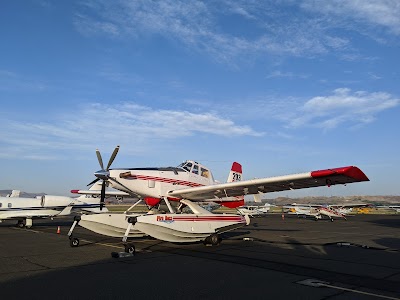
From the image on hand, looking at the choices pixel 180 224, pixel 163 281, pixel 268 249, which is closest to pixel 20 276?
pixel 163 281

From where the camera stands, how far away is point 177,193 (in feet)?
47.1

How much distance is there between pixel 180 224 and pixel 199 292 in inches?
260

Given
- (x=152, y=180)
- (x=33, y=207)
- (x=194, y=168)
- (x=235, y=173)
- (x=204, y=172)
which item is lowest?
(x=33, y=207)

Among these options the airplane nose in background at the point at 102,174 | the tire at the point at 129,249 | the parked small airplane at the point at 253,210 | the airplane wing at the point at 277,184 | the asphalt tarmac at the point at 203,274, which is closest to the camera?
the asphalt tarmac at the point at 203,274

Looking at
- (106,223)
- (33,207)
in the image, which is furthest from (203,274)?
(33,207)

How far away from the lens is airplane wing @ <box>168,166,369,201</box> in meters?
11.1

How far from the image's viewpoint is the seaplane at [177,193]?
1223cm

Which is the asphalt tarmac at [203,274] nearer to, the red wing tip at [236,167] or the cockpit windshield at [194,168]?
the cockpit windshield at [194,168]

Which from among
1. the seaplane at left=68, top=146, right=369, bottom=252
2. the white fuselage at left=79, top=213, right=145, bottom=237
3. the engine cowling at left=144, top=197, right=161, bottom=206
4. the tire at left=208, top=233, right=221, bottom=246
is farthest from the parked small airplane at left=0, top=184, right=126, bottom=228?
the tire at left=208, top=233, right=221, bottom=246

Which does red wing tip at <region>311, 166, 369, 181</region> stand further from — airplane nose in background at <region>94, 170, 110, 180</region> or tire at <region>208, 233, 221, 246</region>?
airplane nose in background at <region>94, 170, 110, 180</region>

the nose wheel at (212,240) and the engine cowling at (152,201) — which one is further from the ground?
the engine cowling at (152,201)

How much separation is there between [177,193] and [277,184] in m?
4.22

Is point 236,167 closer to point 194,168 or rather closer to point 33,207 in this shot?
point 194,168

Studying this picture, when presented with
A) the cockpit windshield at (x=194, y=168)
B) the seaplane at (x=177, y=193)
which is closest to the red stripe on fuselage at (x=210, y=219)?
the seaplane at (x=177, y=193)
